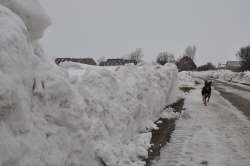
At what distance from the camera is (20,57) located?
310 centimetres

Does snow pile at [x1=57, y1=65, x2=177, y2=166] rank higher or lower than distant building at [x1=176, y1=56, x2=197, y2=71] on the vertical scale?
lower

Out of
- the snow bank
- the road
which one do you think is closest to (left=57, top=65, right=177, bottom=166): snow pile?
the road

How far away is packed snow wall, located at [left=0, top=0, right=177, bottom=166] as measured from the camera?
2.75 m

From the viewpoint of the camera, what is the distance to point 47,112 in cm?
345

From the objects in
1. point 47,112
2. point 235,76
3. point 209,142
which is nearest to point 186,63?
point 235,76

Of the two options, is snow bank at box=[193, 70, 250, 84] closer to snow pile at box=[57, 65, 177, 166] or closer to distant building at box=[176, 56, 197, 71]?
distant building at box=[176, 56, 197, 71]

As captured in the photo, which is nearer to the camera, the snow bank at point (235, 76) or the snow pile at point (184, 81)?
the snow pile at point (184, 81)

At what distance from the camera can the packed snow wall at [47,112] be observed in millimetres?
2748

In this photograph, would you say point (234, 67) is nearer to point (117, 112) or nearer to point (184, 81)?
point (184, 81)

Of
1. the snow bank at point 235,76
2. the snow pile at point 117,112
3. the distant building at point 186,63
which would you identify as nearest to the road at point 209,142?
the snow pile at point 117,112

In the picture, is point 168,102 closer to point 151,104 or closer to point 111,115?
point 151,104

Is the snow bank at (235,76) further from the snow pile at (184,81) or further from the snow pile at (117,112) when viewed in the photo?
the snow pile at (117,112)

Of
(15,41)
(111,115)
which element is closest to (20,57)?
(15,41)

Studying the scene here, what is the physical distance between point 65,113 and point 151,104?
4.94m
